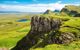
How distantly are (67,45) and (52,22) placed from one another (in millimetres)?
22434

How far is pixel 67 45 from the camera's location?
59.9 metres

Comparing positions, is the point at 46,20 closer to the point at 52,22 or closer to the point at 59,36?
the point at 52,22

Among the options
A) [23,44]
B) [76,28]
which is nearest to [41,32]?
[23,44]

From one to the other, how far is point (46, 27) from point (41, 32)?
358 cm

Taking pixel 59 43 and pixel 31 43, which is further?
pixel 31 43

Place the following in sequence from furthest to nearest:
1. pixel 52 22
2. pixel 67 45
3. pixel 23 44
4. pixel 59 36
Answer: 1. pixel 23 44
2. pixel 52 22
3. pixel 59 36
4. pixel 67 45

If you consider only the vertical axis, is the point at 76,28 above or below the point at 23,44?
above

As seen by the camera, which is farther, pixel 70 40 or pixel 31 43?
pixel 31 43

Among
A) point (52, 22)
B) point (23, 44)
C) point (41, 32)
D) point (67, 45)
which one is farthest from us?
point (23, 44)

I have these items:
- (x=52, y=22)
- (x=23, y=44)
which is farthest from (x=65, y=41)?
(x=23, y=44)

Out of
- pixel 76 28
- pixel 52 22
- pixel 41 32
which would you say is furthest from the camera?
pixel 41 32

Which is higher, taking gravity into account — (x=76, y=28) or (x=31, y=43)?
(x=76, y=28)

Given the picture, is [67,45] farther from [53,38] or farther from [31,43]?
[31,43]

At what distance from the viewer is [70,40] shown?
62594mm
